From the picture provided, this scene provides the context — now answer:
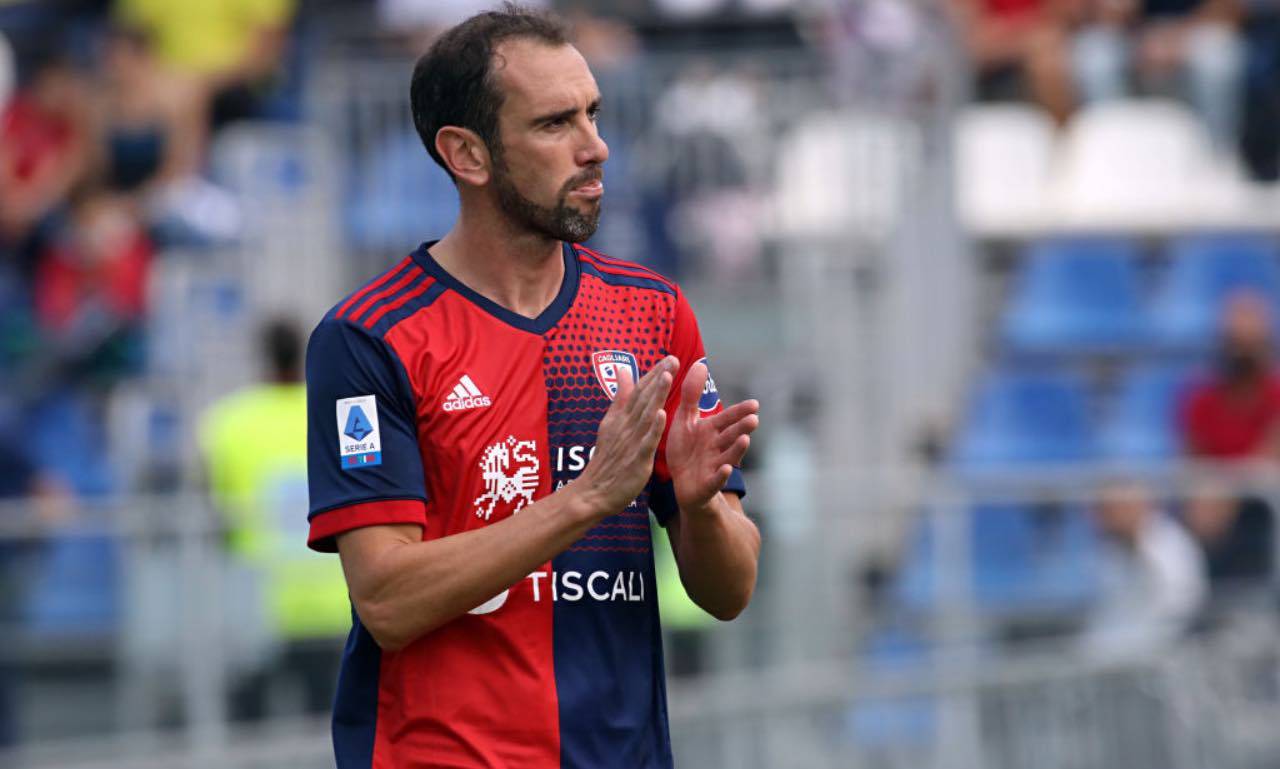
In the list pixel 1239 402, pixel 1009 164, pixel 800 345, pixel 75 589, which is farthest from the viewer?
pixel 1009 164

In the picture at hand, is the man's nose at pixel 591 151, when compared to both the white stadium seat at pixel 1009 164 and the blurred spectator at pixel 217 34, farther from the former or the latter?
the blurred spectator at pixel 217 34

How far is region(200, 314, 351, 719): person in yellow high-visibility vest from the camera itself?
29.0 ft

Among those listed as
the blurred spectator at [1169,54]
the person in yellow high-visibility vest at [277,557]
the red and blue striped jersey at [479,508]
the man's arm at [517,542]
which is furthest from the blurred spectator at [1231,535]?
the man's arm at [517,542]

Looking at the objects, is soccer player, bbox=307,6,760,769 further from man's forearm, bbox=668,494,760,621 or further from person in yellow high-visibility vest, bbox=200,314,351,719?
person in yellow high-visibility vest, bbox=200,314,351,719

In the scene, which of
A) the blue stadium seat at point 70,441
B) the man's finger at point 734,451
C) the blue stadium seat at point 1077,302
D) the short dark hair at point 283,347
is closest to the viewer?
the man's finger at point 734,451

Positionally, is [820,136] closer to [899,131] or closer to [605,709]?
[899,131]

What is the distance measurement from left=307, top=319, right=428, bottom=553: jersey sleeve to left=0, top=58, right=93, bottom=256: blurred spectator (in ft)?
31.9

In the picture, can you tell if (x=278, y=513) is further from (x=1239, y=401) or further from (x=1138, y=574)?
(x=1239, y=401)

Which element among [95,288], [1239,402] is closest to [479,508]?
[1239,402]

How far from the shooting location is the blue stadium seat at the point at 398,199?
41.8ft

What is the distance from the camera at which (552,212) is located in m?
3.92

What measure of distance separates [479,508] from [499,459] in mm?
96

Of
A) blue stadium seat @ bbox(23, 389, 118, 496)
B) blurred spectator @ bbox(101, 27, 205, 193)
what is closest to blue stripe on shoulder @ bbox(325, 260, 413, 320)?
blue stadium seat @ bbox(23, 389, 118, 496)

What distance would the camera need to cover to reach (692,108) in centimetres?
1280
